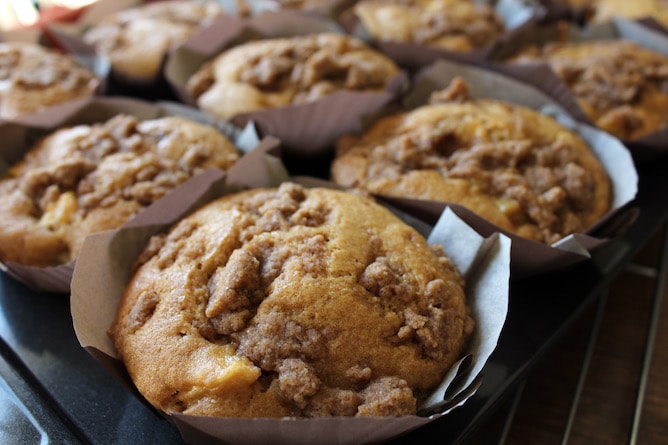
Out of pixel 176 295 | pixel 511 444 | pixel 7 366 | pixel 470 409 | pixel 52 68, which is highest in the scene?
pixel 52 68

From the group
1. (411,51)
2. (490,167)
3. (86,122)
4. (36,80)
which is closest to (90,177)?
(86,122)

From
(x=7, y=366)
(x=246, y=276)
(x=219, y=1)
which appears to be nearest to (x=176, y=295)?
(x=246, y=276)

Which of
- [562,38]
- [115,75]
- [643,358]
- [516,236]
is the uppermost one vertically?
[115,75]

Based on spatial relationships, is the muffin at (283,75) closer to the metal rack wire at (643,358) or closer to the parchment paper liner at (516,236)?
the parchment paper liner at (516,236)

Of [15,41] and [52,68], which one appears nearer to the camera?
[52,68]

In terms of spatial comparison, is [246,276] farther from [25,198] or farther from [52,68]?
[52,68]

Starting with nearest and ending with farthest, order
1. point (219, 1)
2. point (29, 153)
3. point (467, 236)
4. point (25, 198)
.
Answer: point (467, 236), point (25, 198), point (29, 153), point (219, 1)

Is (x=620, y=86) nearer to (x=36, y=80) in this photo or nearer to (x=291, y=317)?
(x=291, y=317)
